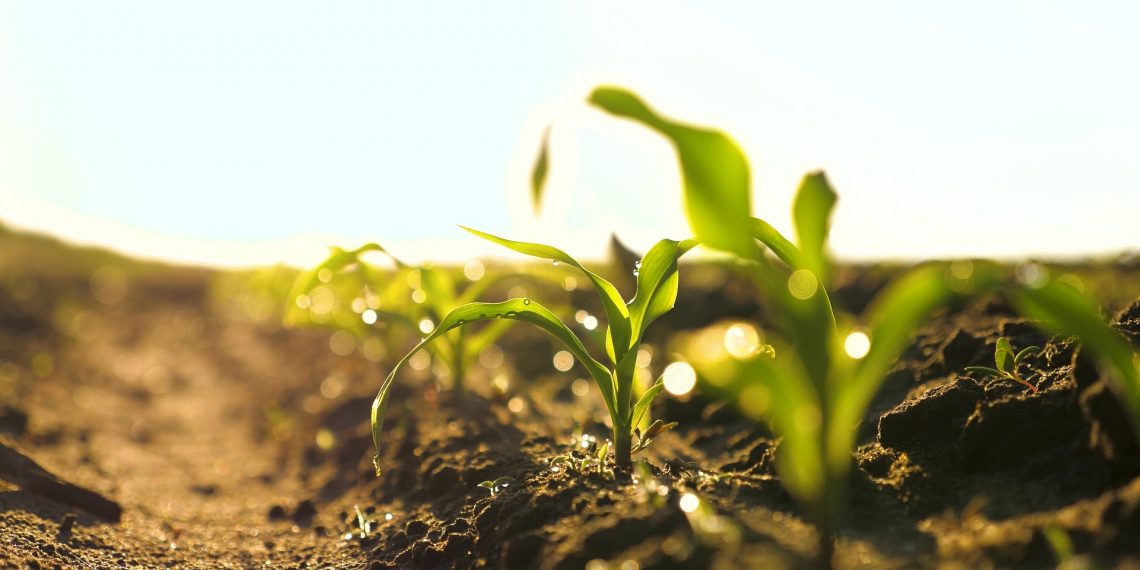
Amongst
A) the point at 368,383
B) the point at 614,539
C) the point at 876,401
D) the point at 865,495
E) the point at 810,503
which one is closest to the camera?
the point at 810,503

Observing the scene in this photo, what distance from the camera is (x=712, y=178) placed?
3.67 ft

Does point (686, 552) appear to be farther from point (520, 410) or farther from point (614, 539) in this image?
point (520, 410)

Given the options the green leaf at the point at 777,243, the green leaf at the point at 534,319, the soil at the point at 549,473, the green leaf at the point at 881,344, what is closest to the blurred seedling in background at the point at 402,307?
the soil at the point at 549,473

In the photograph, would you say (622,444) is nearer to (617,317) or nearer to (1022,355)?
(617,317)

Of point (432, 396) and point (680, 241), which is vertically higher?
point (680, 241)

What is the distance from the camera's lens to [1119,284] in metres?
3.32

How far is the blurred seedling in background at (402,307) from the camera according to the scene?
2.18 meters

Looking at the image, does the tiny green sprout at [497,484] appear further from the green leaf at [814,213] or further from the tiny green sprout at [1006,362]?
the tiny green sprout at [1006,362]

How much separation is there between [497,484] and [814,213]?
1023 mm

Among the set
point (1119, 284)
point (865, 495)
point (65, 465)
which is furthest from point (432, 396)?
point (1119, 284)

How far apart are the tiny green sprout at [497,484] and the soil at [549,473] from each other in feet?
0.08

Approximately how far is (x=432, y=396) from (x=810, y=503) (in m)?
1.99

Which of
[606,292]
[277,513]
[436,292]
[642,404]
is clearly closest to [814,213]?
[606,292]

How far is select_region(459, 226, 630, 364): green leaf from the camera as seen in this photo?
156 cm
